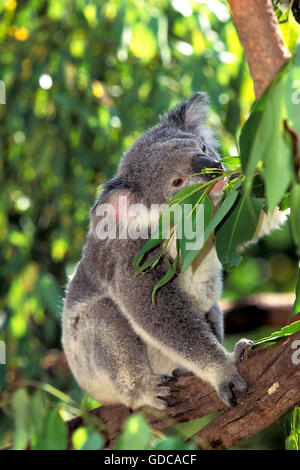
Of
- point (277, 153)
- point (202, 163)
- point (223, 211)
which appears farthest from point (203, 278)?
point (277, 153)

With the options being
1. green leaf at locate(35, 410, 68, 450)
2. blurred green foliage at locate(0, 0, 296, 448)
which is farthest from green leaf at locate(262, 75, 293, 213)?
blurred green foliage at locate(0, 0, 296, 448)

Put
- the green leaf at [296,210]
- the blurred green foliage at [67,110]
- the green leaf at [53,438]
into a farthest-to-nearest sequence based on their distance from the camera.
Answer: the blurred green foliage at [67,110] < the green leaf at [53,438] < the green leaf at [296,210]

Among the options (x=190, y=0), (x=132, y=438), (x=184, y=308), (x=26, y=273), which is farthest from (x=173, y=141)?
(x=26, y=273)

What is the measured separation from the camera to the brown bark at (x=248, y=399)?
1734mm

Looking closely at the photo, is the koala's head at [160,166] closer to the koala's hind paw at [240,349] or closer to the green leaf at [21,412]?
the koala's hind paw at [240,349]

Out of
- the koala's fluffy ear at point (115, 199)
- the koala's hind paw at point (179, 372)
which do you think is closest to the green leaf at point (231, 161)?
the koala's fluffy ear at point (115, 199)

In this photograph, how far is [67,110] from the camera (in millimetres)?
3871

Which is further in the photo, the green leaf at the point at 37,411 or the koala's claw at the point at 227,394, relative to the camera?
the koala's claw at the point at 227,394

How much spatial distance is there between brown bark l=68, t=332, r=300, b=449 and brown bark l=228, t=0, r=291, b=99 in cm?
70

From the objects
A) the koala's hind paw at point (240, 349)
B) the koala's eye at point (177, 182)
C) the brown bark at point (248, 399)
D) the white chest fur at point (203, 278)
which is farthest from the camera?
the white chest fur at point (203, 278)

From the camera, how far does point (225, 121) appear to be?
3701 mm

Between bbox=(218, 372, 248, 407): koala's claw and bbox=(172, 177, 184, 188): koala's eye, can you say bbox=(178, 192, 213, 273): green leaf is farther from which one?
bbox=(172, 177, 184, 188): koala's eye

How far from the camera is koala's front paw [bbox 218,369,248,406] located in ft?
6.52
